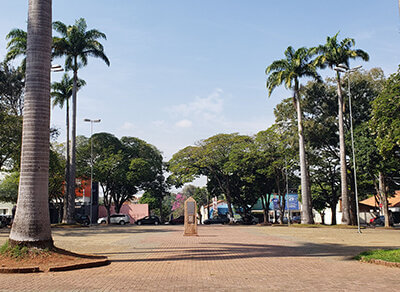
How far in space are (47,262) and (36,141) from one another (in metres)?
3.30

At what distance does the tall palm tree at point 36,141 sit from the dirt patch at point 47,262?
1.21 feet

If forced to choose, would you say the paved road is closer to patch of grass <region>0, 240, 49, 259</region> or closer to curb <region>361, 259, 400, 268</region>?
curb <region>361, 259, 400, 268</region>

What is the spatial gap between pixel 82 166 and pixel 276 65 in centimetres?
2982

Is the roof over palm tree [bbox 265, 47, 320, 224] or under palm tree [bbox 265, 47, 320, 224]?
under

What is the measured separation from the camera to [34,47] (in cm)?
1130

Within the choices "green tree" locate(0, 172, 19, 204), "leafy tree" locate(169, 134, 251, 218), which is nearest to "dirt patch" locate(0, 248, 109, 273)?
"leafy tree" locate(169, 134, 251, 218)

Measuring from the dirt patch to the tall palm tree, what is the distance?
37 cm

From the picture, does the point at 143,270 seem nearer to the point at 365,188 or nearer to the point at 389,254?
the point at 389,254

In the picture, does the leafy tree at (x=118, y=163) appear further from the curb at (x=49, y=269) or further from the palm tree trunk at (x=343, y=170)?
the curb at (x=49, y=269)

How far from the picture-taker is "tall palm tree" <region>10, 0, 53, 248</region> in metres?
10.4

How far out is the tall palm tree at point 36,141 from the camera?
10.4m

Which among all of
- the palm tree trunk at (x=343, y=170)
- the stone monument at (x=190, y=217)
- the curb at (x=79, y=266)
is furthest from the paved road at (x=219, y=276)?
the palm tree trunk at (x=343, y=170)

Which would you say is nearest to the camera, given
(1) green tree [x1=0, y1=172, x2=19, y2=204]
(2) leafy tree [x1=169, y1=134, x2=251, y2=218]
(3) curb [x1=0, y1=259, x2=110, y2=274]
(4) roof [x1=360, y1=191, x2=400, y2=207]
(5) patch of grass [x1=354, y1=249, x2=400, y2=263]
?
(3) curb [x1=0, y1=259, x2=110, y2=274]

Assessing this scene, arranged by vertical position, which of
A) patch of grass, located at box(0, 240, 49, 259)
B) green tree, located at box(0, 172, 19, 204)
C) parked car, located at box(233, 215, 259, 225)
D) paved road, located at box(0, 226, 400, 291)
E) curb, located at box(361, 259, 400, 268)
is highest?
green tree, located at box(0, 172, 19, 204)
